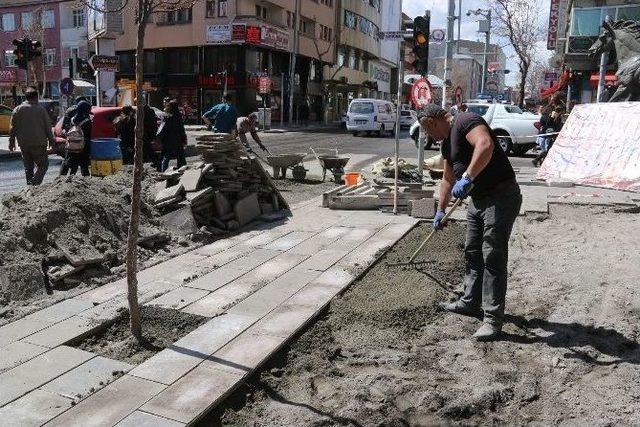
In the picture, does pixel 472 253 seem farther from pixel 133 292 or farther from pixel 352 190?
pixel 352 190

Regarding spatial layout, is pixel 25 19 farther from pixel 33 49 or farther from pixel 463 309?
pixel 463 309

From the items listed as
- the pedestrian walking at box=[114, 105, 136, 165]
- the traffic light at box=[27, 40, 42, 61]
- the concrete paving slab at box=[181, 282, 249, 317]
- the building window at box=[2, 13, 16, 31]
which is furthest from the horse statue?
the building window at box=[2, 13, 16, 31]

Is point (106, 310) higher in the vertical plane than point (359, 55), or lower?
lower

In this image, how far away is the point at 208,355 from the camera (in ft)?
12.6

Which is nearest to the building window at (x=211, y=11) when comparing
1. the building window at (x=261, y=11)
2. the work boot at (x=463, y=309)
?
Result: the building window at (x=261, y=11)

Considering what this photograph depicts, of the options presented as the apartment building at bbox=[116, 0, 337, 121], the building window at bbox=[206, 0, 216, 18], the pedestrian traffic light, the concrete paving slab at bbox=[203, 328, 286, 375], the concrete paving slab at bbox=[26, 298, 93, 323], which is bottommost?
the concrete paving slab at bbox=[26, 298, 93, 323]

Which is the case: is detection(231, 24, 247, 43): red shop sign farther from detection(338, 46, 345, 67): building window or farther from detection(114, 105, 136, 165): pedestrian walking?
detection(114, 105, 136, 165): pedestrian walking

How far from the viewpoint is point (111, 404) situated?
3.20 metres

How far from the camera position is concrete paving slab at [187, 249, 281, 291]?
17.7 ft

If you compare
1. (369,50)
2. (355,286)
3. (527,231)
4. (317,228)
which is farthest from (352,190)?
(369,50)

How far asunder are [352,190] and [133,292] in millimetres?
6535

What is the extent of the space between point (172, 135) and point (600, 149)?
885cm

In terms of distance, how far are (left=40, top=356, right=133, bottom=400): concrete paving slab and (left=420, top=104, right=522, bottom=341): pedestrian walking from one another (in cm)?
250

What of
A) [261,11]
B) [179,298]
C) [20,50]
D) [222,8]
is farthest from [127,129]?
[261,11]
